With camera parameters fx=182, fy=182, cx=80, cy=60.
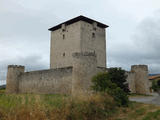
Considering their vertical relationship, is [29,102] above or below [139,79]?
below

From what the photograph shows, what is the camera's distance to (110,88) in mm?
9344

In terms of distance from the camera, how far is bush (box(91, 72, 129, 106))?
8.99 meters

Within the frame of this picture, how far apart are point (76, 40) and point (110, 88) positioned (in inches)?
621

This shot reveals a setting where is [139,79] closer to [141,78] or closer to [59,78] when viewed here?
[141,78]

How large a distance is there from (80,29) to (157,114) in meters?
18.8

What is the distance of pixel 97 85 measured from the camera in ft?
32.7

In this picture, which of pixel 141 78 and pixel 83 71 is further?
pixel 141 78

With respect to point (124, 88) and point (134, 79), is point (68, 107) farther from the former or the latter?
point (134, 79)

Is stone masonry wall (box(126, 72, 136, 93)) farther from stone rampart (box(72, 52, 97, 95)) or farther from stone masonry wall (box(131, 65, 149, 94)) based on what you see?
stone rampart (box(72, 52, 97, 95))

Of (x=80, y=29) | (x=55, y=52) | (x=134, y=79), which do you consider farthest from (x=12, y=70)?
(x=134, y=79)

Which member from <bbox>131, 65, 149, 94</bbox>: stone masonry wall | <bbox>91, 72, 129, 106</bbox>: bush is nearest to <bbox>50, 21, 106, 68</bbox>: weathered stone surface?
<bbox>131, 65, 149, 94</bbox>: stone masonry wall

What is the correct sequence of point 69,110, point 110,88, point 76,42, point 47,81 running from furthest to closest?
point 76,42 < point 47,81 < point 110,88 < point 69,110

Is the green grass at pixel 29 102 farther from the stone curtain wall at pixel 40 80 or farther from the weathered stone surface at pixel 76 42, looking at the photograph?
the weathered stone surface at pixel 76 42

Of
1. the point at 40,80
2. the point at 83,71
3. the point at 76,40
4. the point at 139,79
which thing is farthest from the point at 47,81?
the point at 139,79
